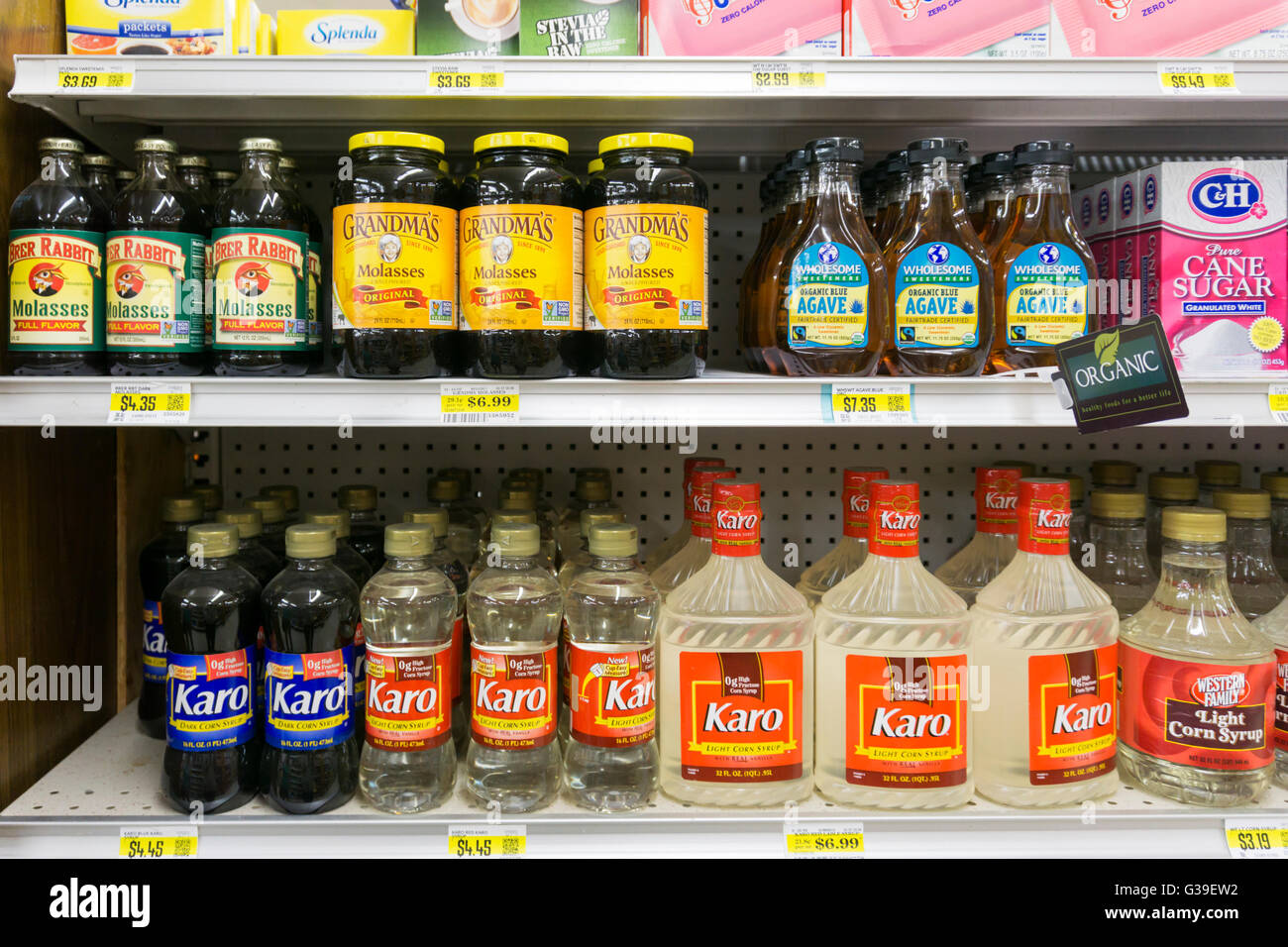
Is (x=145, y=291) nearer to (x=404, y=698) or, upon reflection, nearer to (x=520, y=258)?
(x=520, y=258)

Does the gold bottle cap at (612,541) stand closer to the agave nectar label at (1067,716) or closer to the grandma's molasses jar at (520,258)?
the grandma's molasses jar at (520,258)

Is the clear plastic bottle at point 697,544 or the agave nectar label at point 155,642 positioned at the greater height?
the clear plastic bottle at point 697,544

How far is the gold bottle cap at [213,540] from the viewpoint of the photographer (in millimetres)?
1236

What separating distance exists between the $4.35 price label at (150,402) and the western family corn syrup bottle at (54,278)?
16 centimetres

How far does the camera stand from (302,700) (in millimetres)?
1214

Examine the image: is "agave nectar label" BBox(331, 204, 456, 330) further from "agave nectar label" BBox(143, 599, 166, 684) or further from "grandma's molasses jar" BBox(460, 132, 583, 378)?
"agave nectar label" BBox(143, 599, 166, 684)

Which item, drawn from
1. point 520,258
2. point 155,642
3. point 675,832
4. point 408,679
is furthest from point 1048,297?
point 155,642

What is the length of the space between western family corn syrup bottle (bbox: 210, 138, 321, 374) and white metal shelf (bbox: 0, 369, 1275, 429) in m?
0.11

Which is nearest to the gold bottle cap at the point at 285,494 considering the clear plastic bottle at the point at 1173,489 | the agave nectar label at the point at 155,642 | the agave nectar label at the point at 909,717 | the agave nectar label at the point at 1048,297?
the agave nectar label at the point at 155,642

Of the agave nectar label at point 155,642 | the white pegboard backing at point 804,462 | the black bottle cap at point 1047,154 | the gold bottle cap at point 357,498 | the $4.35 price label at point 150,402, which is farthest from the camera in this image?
the white pegboard backing at point 804,462

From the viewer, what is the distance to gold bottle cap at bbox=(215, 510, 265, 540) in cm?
138
